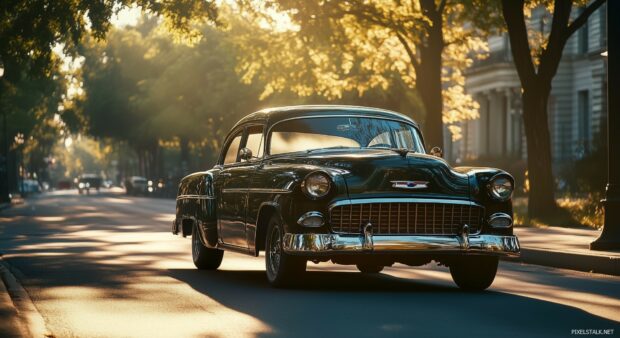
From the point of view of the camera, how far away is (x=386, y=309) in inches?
427

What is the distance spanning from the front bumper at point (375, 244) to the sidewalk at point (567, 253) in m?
4.21

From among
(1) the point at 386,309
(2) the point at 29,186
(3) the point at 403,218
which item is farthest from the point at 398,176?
(2) the point at 29,186

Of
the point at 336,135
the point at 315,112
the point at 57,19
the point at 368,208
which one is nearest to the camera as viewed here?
the point at 368,208

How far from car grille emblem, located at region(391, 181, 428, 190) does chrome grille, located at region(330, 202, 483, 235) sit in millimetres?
155

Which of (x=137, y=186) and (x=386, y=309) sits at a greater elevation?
(x=137, y=186)

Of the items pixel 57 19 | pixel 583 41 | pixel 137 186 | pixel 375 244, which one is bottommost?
pixel 375 244

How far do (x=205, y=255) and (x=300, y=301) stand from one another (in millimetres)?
4206

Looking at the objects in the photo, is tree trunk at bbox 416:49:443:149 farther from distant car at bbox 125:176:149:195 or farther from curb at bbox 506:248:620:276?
distant car at bbox 125:176:149:195

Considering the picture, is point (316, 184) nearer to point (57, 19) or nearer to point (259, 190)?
point (259, 190)

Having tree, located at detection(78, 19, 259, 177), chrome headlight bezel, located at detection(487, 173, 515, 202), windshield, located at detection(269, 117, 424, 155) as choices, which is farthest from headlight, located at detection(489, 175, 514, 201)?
tree, located at detection(78, 19, 259, 177)

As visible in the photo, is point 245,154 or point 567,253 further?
point 567,253

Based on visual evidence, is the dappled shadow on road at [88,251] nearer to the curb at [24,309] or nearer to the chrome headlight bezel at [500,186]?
the curb at [24,309]

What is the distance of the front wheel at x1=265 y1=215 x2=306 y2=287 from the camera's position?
1233 cm

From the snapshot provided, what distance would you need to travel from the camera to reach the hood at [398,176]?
39.2 feet
